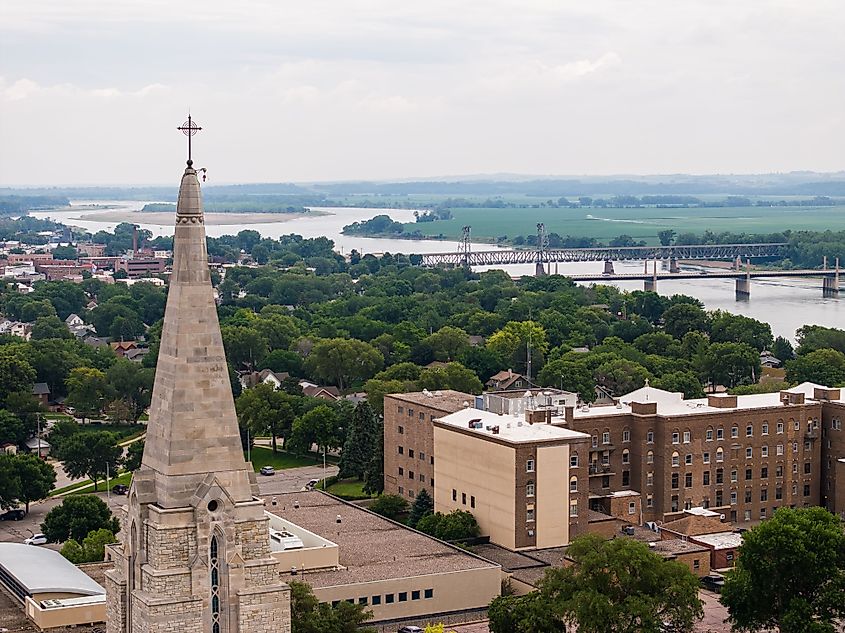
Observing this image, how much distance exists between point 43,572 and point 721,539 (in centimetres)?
2661

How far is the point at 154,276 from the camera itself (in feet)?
638

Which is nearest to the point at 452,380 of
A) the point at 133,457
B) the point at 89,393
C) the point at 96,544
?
the point at 133,457

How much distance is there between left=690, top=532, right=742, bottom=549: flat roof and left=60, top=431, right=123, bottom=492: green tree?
3029 centimetres

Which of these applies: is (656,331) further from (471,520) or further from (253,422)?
(471,520)

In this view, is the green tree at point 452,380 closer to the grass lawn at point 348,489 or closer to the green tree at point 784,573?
the grass lawn at point 348,489

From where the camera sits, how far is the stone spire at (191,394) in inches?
838

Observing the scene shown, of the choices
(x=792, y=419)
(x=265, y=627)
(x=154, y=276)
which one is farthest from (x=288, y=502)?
(x=154, y=276)

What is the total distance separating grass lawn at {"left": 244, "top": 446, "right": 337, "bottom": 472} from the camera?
78.8 meters

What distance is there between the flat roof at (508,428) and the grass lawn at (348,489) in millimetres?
10291

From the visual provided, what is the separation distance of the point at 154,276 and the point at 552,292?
6348 centimetres

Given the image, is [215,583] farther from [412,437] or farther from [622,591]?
[412,437]

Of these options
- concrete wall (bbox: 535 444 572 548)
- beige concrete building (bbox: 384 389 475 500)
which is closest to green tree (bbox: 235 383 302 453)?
beige concrete building (bbox: 384 389 475 500)

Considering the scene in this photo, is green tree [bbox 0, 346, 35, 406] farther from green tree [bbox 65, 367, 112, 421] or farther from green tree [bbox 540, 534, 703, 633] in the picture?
green tree [bbox 540, 534, 703, 633]

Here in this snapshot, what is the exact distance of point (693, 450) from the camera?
208ft
